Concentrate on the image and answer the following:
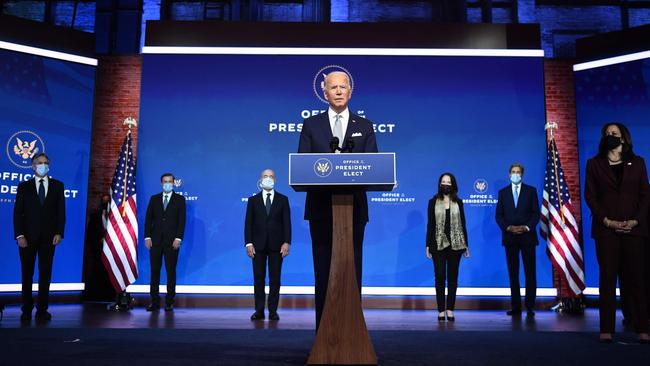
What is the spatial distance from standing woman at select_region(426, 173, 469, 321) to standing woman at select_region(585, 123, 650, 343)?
2.07m

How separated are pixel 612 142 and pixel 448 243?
2313 millimetres

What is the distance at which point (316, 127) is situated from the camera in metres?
3.09

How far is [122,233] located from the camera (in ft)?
23.9

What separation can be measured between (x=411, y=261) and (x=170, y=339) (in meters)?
4.61

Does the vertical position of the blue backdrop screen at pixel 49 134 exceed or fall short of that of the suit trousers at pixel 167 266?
it exceeds it

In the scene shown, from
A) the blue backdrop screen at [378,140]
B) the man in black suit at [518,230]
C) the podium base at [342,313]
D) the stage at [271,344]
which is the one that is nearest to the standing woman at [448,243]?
the stage at [271,344]

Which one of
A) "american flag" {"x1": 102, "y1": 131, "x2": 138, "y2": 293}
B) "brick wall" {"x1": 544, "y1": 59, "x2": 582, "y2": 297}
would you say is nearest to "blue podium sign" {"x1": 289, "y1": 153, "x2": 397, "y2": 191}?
"american flag" {"x1": 102, "y1": 131, "x2": 138, "y2": 293}

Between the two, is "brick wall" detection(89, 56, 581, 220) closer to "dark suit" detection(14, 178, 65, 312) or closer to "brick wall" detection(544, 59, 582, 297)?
"brick wall" detection(544, 59, 582, 297)

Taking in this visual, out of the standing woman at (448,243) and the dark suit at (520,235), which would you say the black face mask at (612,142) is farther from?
the dark suit at (520,235)

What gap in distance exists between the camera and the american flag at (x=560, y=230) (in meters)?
7.24

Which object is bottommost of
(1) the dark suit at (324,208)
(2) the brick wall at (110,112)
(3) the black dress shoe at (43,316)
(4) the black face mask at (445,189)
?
(3) the black dress shoe at (43,316)

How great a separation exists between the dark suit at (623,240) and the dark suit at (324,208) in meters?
1.84

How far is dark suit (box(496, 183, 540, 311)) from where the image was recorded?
6.83 m

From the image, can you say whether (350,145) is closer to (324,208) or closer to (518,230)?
(324,208)
